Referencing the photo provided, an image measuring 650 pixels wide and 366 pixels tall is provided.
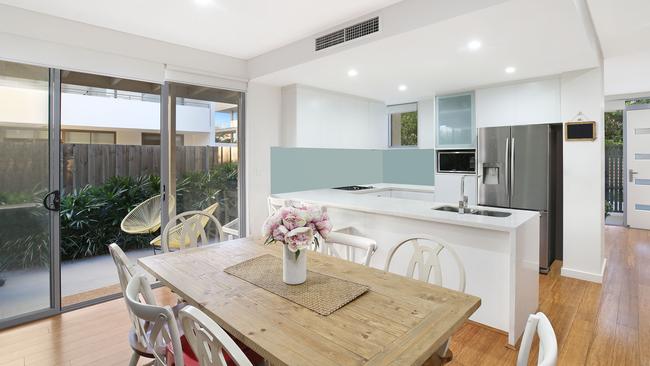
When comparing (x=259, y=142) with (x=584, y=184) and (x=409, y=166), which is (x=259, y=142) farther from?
(x=584, y=184)

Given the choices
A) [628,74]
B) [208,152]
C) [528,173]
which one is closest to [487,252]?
[528,173]

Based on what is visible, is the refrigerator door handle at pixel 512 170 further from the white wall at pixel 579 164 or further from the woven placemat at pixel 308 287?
the woven placemat at pixel 308 287

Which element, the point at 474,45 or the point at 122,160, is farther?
the point at 122,160

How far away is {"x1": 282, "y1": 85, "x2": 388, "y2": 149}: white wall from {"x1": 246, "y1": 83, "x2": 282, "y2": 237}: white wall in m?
0.15

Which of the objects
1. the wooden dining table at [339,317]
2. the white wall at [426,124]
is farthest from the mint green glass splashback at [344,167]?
the wooden dining table at [339,317]

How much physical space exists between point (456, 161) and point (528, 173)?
0.89m

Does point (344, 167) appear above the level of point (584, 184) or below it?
above

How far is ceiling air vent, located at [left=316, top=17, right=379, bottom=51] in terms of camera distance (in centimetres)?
265

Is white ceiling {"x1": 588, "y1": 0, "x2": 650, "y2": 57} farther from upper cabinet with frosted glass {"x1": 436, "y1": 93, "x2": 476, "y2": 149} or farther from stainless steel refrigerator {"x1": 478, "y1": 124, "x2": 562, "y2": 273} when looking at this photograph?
upper cabinet with frosted glass {"x1": 436, "y1": 93, "x2": 476, "y2": 149}

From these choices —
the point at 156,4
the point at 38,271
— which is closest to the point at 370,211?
the point at 156,4

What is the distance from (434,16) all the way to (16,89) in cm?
317

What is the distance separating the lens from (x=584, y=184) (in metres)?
3.49

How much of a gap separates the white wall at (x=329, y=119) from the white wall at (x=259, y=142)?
147 mm

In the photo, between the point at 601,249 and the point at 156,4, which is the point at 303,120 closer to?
the point at 156,4
